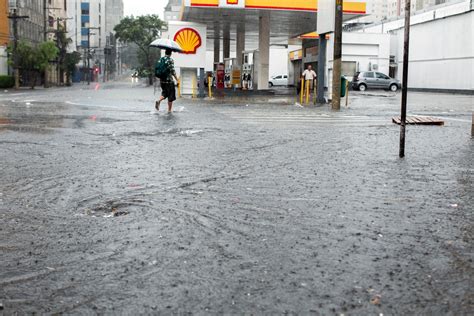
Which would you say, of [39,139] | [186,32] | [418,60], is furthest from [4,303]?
[418,60]

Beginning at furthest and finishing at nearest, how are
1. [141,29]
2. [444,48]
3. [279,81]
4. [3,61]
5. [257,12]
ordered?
[141,29], [279,81], [3,61], [444,48], [257,12]

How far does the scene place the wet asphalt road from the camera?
318 centimetres

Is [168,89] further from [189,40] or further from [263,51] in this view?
[263,51]

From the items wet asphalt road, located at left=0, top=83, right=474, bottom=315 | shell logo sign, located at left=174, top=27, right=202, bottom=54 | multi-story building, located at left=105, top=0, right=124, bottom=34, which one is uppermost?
multi-story building, located at left=105, top=0, right=124, bottom=34

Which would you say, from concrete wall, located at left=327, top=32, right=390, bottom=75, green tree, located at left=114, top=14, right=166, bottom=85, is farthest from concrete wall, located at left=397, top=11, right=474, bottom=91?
green tree, located at left=114, top=14, right=166, bottom=85

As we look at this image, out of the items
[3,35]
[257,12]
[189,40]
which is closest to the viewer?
[189,40]

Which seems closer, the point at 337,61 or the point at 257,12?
the point at 337,61

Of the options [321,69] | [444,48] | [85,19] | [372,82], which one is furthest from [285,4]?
[85,19]

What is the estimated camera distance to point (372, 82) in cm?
5247

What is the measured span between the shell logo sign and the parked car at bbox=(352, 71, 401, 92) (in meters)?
26.1

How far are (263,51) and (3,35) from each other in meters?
37.0

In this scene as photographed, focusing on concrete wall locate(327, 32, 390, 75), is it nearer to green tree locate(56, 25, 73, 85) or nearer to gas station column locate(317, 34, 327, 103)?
gas station column locate(317, 34, 327, 103)

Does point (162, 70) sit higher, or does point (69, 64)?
point (69, 64)

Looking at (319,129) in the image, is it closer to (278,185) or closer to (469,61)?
(278,185)
